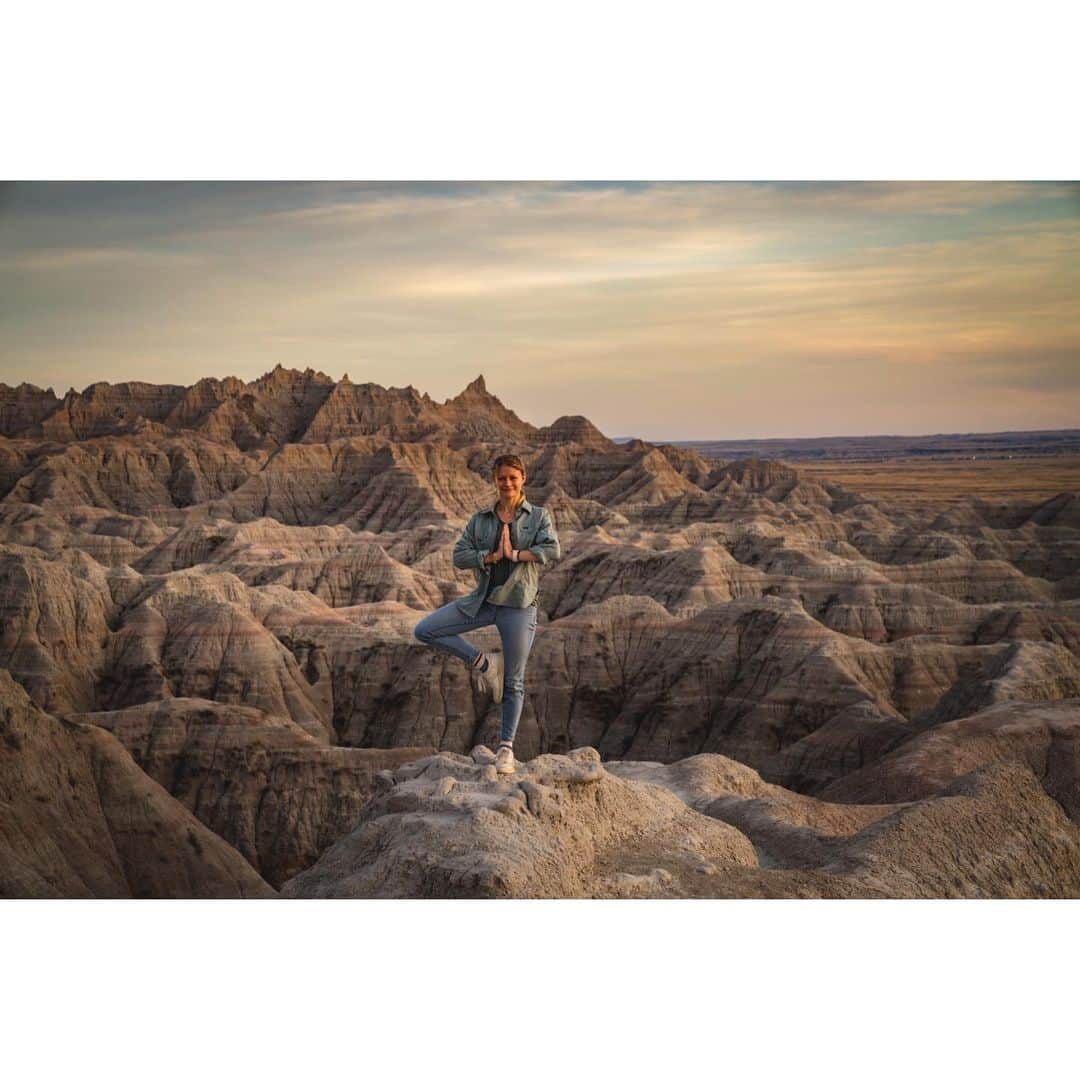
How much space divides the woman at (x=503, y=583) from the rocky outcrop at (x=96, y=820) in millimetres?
9154

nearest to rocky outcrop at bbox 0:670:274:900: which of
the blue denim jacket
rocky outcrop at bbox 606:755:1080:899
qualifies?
rocky outcrop at bbox 606:755:1080:899

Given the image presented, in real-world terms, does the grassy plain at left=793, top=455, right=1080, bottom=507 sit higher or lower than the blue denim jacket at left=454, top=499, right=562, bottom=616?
lower

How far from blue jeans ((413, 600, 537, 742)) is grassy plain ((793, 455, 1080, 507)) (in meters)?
15.1

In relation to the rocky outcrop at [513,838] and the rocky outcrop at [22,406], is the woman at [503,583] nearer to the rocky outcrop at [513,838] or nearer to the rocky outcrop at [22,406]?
the rocky outcrop at [513,838]

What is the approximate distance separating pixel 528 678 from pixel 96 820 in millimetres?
21445

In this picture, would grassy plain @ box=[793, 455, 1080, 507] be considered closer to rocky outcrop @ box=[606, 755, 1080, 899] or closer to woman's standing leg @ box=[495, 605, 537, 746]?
rocky outcrop @ box=[606, 755, 1080, 899]

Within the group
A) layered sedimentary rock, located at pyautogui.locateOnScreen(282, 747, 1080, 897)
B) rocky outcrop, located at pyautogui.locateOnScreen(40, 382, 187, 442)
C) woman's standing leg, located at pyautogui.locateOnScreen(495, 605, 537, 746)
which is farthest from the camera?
rocky outcrop, located at pyautogui.locateOnScreen(40, 382, 187, 442)

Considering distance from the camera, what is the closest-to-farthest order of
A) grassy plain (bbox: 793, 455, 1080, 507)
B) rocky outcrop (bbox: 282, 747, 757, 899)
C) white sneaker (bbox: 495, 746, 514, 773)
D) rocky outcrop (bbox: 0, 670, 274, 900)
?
rocky outcrop (bbox: 282, 747, 757, 899), white sneaker (bbox: 495, 746, 514, 773), rocky outcrop (bbox: 0, 670, 274, 900), grassy plain (bbox: 793, 455, 1080, 507)

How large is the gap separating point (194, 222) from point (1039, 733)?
13703mm

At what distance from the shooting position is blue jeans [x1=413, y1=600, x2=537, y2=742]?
→ 1005 centimetres

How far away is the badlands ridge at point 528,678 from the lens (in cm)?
1135

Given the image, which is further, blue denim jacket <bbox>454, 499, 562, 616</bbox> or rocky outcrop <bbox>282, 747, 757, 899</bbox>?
blue denim jacket <bbox>454, 499, 562, 616</bbox>

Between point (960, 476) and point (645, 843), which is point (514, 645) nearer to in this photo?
point (645, 843)
